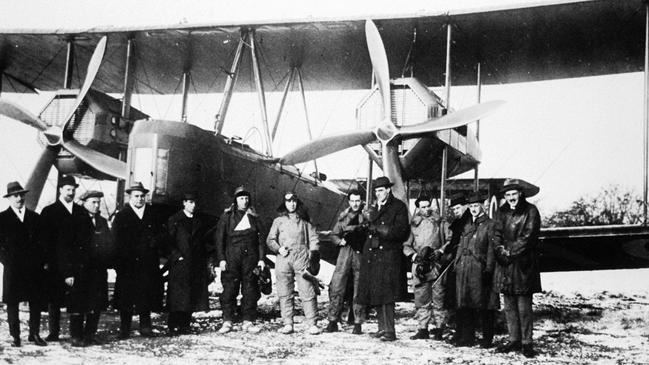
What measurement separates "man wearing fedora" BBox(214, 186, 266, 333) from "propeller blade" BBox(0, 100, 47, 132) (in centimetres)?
682

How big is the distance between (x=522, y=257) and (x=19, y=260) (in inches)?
196

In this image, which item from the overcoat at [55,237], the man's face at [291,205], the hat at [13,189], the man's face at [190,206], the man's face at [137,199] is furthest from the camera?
the man's face at [190,206]

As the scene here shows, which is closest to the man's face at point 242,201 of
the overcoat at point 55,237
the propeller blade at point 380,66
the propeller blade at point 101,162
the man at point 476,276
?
the overcoat at point 55,237

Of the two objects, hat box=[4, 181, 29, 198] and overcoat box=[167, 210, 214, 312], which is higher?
hat box=[4, 181, 29, 198]

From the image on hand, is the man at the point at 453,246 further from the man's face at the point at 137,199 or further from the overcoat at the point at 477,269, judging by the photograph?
the man's face at the point at 137,199

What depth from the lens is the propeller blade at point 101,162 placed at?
12.4 meters

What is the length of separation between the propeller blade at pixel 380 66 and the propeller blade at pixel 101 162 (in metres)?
5.21

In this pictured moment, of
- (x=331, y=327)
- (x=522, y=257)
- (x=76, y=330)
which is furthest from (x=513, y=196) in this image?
(x=76, y=330)

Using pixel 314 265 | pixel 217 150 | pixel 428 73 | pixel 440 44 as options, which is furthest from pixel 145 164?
pixel 428 73

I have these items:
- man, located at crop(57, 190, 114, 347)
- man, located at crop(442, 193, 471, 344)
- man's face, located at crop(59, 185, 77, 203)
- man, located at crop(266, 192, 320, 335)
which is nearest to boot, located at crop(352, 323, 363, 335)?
man, located at crop(266, 192, 320, 335)

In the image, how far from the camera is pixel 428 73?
1493 centimetres

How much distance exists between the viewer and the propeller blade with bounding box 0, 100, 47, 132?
13.0 metres

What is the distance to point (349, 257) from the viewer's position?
27.2ft

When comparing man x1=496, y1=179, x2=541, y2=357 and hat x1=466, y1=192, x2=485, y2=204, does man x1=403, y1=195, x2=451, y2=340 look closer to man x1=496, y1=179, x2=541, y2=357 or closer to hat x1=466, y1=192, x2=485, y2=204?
hat x1=466, y1=192, x2=485, y2=204
